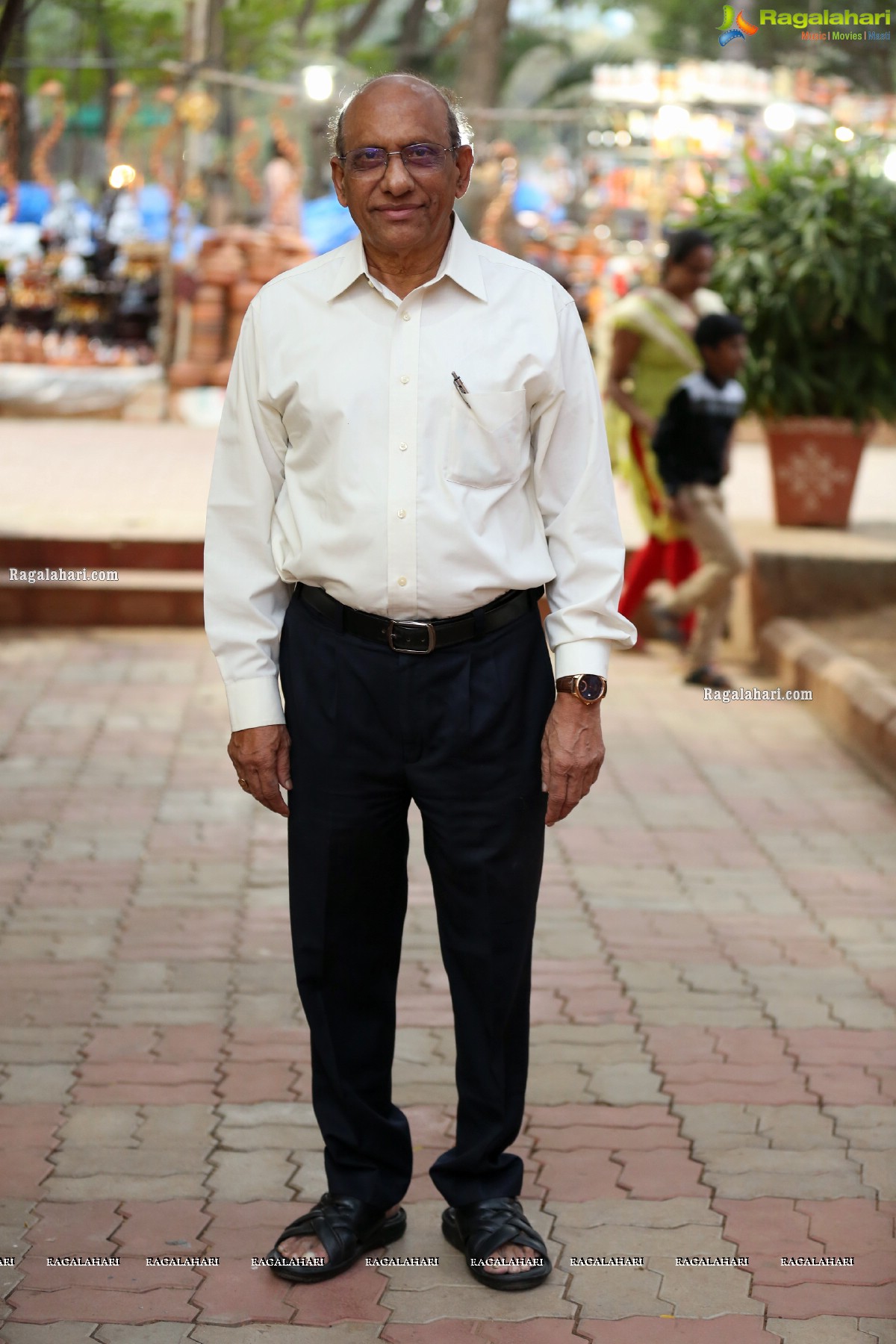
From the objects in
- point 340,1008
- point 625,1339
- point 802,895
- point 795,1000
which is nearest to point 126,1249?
point 340,1008

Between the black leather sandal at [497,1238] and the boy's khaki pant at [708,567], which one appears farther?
the boy's khaki pant at [708,567]

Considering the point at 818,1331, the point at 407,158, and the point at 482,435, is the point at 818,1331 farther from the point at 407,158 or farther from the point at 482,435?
the point at 407,158

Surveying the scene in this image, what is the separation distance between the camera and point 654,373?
7.95 metres

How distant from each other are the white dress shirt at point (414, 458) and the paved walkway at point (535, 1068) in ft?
3.38

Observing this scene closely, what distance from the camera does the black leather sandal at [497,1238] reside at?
288 centimetres

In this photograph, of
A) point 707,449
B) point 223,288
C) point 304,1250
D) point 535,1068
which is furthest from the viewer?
point 223,288

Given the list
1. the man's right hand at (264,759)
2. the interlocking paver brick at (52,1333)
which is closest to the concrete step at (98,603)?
the man's right hand at (264,759)

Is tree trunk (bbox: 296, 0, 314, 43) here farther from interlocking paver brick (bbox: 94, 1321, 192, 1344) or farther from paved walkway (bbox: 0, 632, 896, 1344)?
interlocking paver brick (bbox: 94, 1321, 192, 1344)

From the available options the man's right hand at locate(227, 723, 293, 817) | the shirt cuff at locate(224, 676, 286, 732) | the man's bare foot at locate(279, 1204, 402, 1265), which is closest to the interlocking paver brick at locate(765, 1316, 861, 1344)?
the man's bare foot at locate(279, 1204, 402, 1265)

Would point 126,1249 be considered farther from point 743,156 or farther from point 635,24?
point 635,24

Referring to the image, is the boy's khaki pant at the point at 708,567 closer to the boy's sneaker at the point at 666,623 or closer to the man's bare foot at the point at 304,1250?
the boy's sneaker at the point at 666,623

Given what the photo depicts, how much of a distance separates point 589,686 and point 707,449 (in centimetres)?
490

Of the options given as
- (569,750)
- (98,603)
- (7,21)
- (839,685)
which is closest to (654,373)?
(839,685)

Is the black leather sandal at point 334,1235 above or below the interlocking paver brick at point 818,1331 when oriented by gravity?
below
